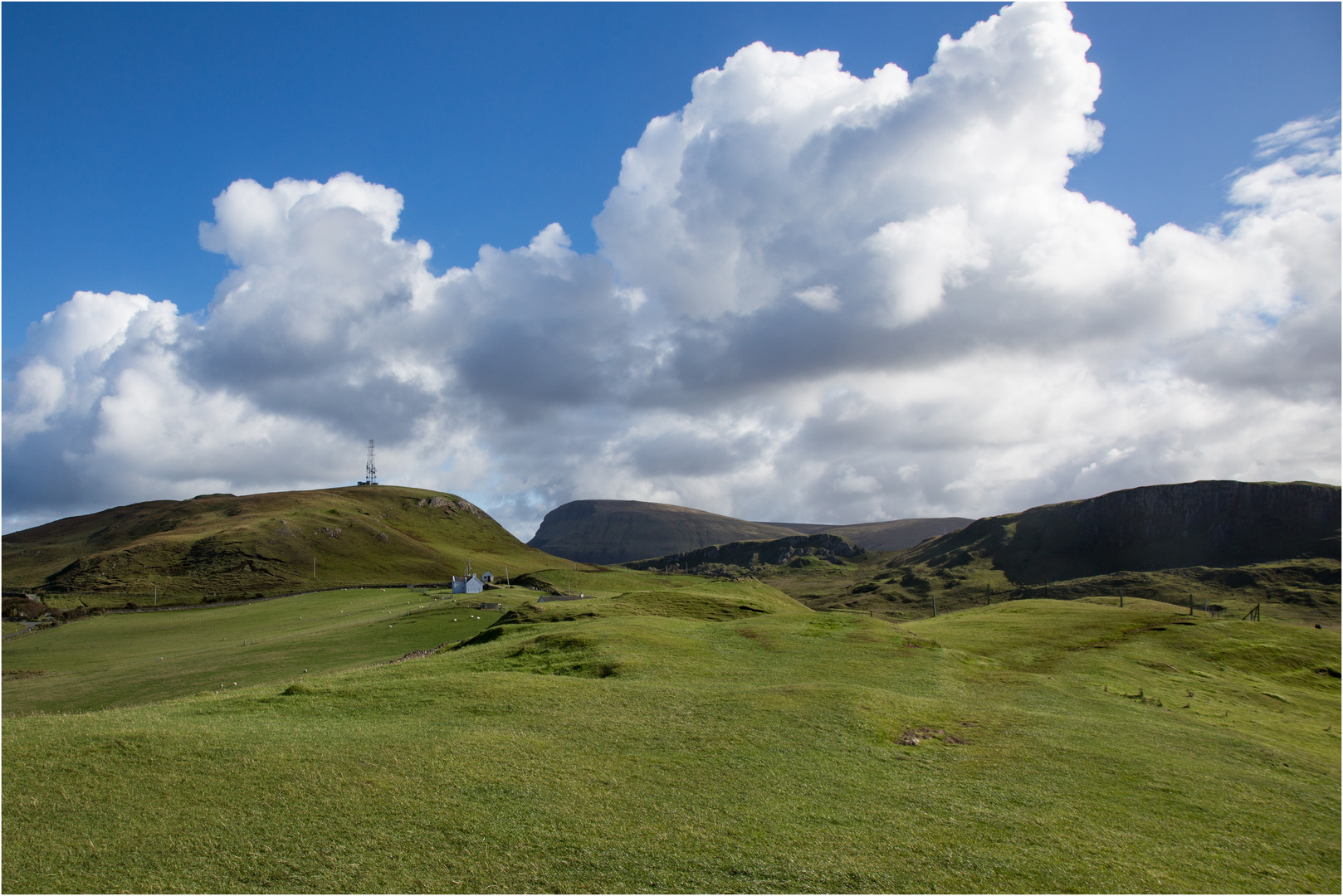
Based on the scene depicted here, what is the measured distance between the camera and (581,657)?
28750 millimetres

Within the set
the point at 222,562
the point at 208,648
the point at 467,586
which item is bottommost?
the point at 208,648

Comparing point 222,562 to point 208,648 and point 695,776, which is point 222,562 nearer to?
point 208,648

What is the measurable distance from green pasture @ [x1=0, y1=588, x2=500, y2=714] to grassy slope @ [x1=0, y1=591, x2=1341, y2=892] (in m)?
15.3

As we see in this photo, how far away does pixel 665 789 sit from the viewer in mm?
14742

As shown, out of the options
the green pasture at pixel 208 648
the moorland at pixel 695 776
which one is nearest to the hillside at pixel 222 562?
the green pasture at pixel 208 648

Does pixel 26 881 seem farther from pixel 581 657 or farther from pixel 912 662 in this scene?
pixel 912 662

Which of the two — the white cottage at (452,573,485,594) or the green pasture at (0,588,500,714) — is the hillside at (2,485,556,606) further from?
the green pasture at (0,588,500,714)

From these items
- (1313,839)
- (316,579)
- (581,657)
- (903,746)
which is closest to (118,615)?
(316,579)

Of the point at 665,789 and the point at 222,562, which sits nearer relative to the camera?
the point at 665,789

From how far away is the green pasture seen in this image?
36.5 metres

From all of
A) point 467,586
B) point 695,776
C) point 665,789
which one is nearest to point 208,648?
point 467,586

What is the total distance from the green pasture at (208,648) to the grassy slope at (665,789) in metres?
15.3

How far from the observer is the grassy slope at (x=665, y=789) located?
1168cm

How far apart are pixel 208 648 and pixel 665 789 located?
53.0 m
